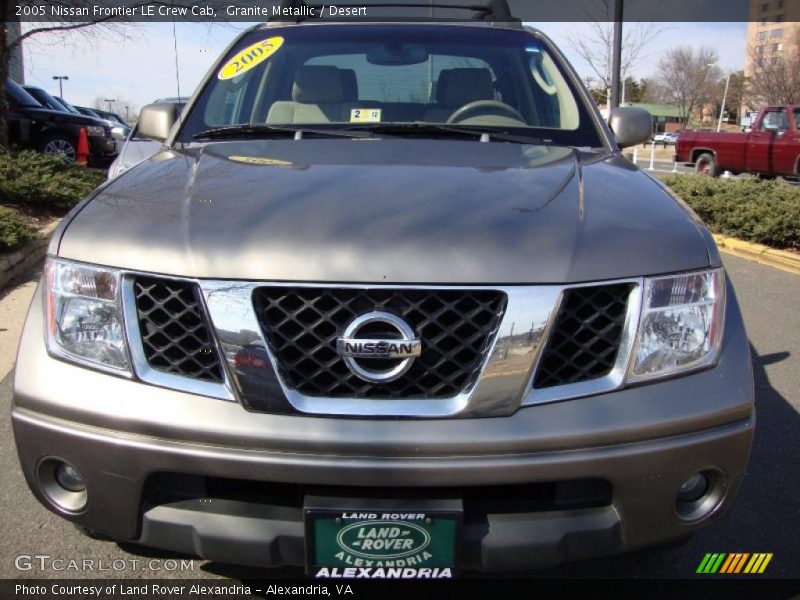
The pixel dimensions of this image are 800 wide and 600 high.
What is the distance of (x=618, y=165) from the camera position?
8.26ft

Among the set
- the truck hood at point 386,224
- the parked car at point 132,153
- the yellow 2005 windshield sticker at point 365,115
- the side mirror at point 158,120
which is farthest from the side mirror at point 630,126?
the parked car at point 132,153

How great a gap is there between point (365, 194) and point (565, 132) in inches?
49.5

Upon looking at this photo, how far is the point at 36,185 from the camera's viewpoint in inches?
305

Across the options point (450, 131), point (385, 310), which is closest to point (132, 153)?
point (450, 131)

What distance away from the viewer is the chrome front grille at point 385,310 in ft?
5.61

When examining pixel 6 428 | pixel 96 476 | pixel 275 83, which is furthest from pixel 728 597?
pixel 6 428

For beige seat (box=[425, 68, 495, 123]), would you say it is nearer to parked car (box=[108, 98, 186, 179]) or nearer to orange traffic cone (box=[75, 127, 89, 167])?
parked car (box=[108, 98, 186, 179])

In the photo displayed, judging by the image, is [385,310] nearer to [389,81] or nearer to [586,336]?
[586,336]

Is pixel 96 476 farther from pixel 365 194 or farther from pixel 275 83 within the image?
pixel 275 83

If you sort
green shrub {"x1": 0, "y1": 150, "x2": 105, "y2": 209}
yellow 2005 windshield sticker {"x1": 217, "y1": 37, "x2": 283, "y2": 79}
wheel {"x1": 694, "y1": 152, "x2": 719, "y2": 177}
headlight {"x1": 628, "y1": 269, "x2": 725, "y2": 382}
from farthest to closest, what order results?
wheel {"x1": 694, "y1": 152, "x2": 719, "y2": 177} < green shrub {"x1": 0, "y1": 150, "x2": 105, "y2": 209} < yellow 2005 windshield sticker {"x1": 217, "y1": 37, "x2": 283, "y2": 79} < headlight {"x1": 628, "y1": 269, "x2": 725, "y2": 382}

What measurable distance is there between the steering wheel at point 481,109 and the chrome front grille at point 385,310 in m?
1.55

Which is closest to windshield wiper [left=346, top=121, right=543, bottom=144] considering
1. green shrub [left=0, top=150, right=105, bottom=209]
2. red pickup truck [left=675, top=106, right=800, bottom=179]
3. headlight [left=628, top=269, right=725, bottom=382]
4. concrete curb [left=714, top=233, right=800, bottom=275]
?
headlight [left=628, top=269, right=725, bottom=382]
